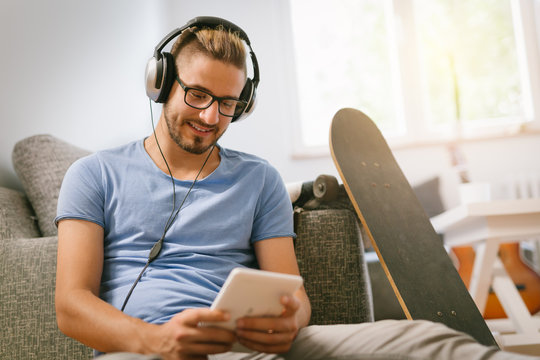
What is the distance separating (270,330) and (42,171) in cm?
92

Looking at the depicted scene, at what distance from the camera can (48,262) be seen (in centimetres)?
109

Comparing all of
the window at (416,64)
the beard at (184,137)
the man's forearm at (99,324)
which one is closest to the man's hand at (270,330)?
the man's forearm at (99,324)

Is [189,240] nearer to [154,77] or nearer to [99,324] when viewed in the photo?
[99,324]

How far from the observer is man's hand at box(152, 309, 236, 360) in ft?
2.24

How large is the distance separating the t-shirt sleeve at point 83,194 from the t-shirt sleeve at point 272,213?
13.5 inches

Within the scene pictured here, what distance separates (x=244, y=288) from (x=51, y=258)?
0.64m

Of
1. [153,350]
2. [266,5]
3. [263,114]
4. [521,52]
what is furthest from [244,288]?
[521,52]

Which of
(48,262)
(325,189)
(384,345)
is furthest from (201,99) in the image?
(384,345)

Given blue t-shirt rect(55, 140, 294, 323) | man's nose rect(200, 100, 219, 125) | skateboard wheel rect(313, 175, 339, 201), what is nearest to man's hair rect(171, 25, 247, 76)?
man's nose rect(200, 100, 219, 125)

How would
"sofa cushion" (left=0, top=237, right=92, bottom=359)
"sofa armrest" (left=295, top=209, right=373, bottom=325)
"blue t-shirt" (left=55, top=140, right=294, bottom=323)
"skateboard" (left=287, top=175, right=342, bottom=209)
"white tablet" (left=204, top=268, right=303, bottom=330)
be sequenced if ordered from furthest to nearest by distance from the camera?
"skateboard" (left=287, top=175, right=342, bottom=209) < "sofa armrest" (left=295, top=209, right=373, bottom=325) < "sofa cushion" (left=0, top=237, right=92, bottom=359) < "blue t-shirt" (left=55, top=140, right=294, bottom=323) < "white tablet" (left=204, top=268, right=303, bottom=330)

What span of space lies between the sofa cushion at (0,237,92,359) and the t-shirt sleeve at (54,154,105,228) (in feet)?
0.64

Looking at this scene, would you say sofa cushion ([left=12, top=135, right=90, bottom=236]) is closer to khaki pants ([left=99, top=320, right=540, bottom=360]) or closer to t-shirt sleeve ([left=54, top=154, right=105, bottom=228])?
t-shirt sleeve ([left=54, top=154, right=105, bottom=228])

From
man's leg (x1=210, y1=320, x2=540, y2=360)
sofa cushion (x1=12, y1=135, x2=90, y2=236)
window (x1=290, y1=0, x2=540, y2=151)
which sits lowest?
man's leg (x1=210, y1=320, x2=540, y2=360)

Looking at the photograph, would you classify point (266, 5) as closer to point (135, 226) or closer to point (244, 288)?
point (135, 226)
